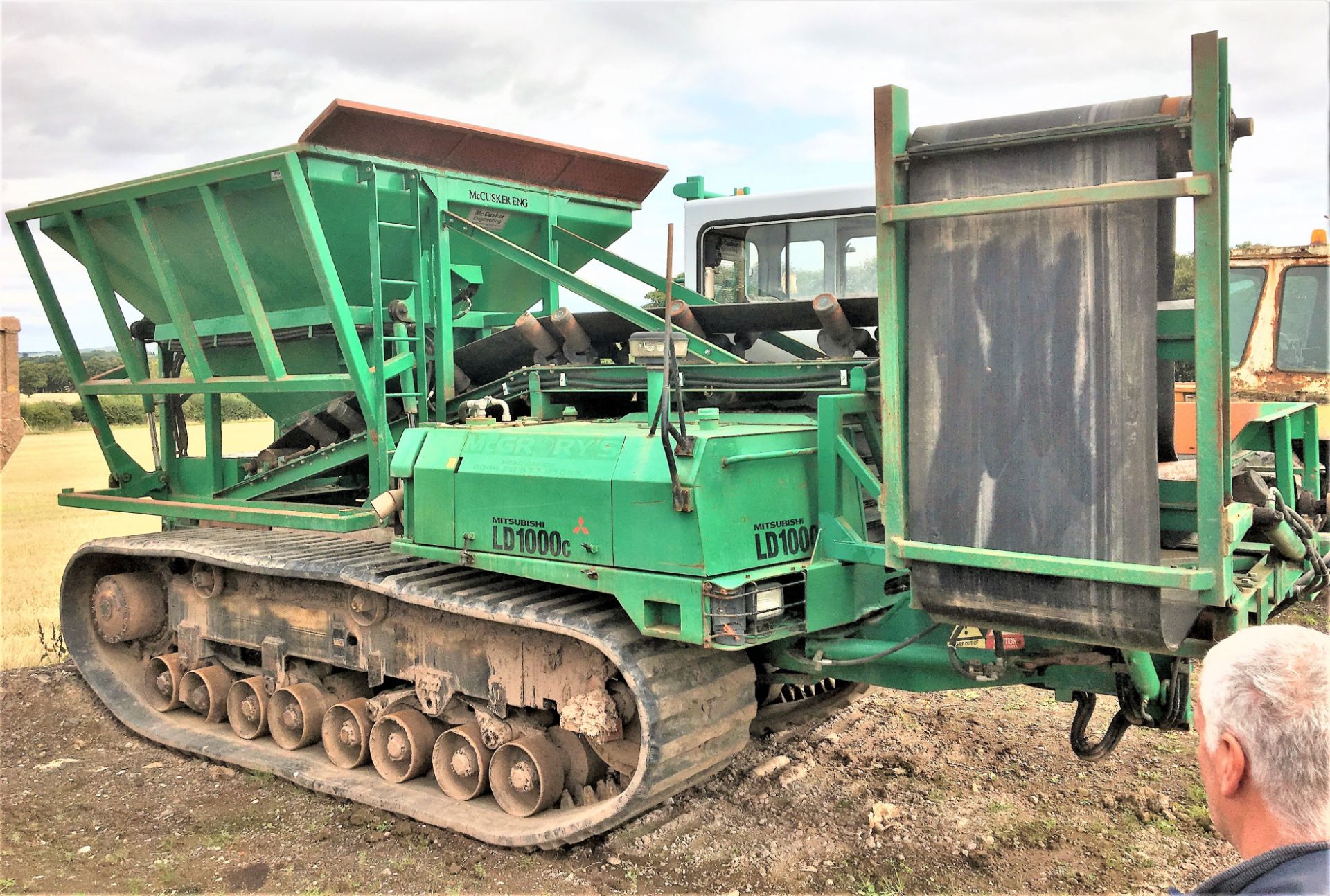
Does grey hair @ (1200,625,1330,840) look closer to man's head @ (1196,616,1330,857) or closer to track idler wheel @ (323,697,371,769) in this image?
man's head @ (1196,616,1330,857)

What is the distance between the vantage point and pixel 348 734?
549cm

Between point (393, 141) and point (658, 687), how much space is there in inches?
126

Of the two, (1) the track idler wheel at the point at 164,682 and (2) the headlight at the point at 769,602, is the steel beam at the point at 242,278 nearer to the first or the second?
(1) the track idler wheel at the point at 164,682

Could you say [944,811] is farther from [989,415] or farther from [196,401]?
[196,401]

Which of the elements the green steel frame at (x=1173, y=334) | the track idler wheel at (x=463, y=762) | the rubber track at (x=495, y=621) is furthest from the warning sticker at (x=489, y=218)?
the green steel frame at (x=1173, y=334)

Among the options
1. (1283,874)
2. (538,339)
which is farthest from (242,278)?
(1283,874)

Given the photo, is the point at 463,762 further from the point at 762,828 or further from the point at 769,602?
the point at 769,602

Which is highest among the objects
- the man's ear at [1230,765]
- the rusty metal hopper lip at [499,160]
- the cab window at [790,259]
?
the rusty metal hopper lip at [499,160]

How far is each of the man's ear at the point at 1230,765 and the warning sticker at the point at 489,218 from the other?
527cm

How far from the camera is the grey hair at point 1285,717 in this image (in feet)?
5.31

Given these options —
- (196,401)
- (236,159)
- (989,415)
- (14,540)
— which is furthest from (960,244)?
(14,540)

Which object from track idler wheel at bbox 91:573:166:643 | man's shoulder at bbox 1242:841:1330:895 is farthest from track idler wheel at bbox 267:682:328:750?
man's shoulder at bbox 1242:841:1330:895

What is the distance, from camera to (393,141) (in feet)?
18.8

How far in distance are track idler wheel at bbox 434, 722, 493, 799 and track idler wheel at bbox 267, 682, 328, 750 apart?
3.10 ft
